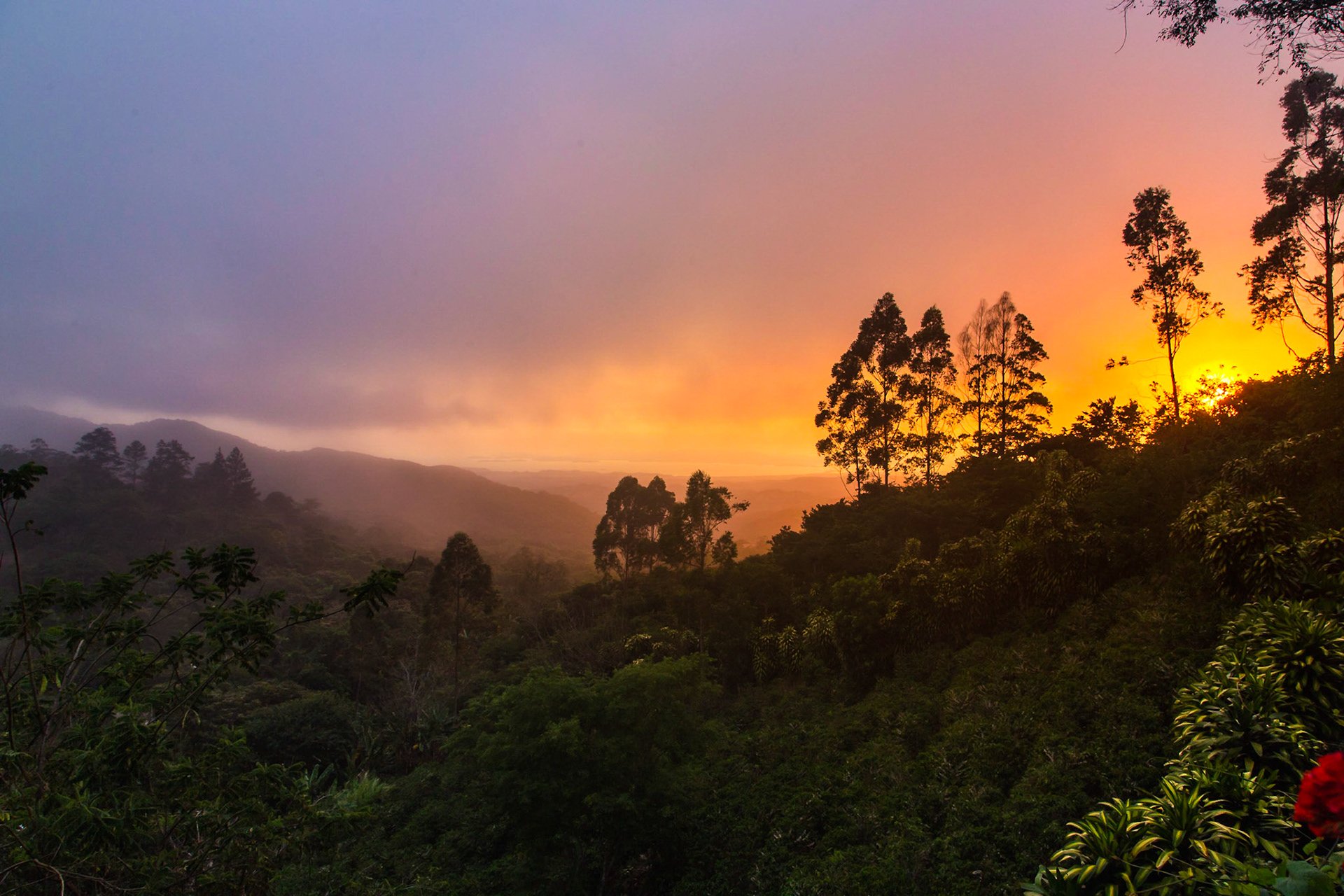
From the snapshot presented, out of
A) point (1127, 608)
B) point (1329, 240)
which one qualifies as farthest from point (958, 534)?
point (1329, 240)

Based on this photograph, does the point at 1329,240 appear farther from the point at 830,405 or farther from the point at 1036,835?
the point at 1036,835

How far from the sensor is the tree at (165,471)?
241 feet

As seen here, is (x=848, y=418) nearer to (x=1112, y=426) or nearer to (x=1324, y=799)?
(x=1112, y=426)

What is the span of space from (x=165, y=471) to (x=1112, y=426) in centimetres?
10307

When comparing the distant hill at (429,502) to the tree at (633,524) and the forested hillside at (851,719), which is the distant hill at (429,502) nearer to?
the tree at (633,524)

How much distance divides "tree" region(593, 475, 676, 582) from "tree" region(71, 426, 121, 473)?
83.3m

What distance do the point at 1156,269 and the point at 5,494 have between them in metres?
23.8

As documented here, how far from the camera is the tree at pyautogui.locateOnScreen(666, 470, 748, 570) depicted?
89.9 feet

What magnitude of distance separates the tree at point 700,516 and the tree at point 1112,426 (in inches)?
560

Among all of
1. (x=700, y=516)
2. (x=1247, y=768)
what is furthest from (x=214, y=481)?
(x=1247, y=768)

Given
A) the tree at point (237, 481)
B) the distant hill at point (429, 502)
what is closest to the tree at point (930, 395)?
the tree at point (237, 481)

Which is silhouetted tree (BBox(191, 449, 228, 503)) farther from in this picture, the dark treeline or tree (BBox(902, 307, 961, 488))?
tree (BBox(902, 307, 961, 488))

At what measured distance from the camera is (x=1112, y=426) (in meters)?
16.8

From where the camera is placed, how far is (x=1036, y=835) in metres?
5.55
